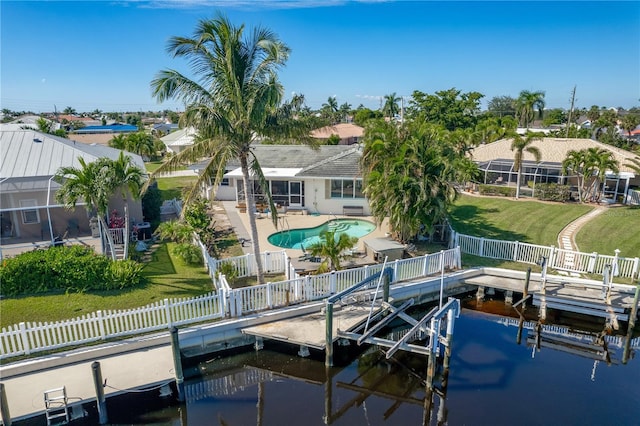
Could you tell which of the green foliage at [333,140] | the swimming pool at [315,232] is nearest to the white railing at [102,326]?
the swimming pool at [315,232]

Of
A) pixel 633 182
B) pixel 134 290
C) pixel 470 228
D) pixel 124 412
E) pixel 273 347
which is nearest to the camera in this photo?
pixel 124 412

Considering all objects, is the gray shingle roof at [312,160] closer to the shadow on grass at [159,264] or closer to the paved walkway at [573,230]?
the shadow on grass at [159,264]

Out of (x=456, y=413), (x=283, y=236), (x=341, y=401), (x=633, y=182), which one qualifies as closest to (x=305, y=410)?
(x=341, y=401)

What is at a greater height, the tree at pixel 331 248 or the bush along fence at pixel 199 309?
the tree at pixel 331 248

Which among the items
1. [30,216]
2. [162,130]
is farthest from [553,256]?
[162,130]

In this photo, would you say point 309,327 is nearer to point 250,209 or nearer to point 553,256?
point 250,209

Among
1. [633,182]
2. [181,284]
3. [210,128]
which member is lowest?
[181,284]

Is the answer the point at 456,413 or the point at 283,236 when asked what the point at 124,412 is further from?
the point at 283,236
